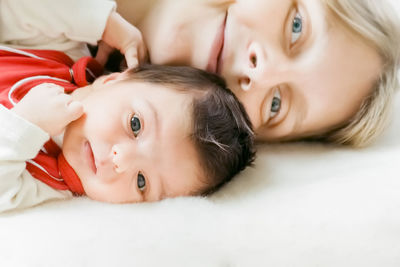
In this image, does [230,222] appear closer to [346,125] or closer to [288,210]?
[288,210]

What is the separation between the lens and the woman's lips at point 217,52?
105 centimetres

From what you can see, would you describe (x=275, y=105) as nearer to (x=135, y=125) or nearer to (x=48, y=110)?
(x=135, y=125)

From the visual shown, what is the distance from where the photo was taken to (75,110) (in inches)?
34.6

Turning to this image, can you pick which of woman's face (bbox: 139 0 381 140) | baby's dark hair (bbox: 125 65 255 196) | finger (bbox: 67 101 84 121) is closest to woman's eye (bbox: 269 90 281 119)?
woman's face (bbox: 139 0 381 140)

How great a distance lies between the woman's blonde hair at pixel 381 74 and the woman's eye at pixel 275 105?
19cm

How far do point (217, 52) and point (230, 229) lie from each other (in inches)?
19.4

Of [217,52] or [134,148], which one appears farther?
[217,52]

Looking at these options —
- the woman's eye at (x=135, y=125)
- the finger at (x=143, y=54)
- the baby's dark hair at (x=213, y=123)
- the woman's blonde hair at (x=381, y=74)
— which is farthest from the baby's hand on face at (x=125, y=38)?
the woman's blonde hair at (x=381, y=74)

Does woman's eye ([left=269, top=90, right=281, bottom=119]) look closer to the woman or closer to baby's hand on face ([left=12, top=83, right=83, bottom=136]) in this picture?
the woman

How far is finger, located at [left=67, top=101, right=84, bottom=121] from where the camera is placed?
2.87 ft

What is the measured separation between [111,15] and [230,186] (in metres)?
0.52

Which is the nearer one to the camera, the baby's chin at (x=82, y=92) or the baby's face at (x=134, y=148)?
the baby's face at (x=134, y=148)

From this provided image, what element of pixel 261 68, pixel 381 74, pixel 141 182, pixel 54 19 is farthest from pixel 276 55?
pixel 54 19

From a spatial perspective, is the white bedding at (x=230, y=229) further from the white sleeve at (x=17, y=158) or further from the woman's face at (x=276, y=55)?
the woman's face at (x=276, y=55)
